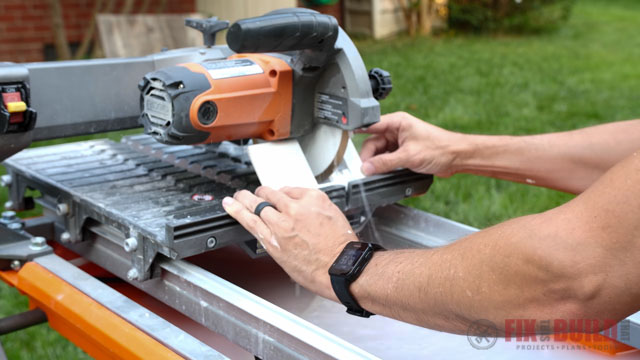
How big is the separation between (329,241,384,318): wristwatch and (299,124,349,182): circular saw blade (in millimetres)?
465

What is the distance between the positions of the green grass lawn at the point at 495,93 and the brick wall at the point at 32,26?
2696 millimetres

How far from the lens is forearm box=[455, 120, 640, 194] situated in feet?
5.49

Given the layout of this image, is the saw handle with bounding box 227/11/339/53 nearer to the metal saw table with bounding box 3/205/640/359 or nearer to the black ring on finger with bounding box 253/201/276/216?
the black ring on finger with bounding box 253/201/276/216

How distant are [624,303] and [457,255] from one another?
0.24m

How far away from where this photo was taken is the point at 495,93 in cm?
562

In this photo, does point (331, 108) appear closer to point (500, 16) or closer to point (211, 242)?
point (211, 242)


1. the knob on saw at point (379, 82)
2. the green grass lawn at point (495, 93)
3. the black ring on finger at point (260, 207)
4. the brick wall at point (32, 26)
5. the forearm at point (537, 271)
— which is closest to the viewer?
the forearm at point (537, 271)

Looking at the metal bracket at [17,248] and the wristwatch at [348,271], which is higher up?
the wristwatch at [348,271]

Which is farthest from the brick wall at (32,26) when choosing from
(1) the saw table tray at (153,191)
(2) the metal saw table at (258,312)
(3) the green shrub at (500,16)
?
(3) the green shrub at (500,16)

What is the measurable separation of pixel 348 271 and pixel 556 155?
84 centimetres

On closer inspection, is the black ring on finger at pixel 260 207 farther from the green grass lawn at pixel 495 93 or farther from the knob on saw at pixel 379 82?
the green grass lawn at pixel 495 93

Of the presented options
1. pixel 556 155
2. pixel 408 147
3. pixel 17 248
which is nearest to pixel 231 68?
pixel 408 147

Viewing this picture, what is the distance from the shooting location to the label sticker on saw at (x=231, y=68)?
4.75ft

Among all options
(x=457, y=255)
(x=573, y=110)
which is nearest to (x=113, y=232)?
(x=457, y=255)
